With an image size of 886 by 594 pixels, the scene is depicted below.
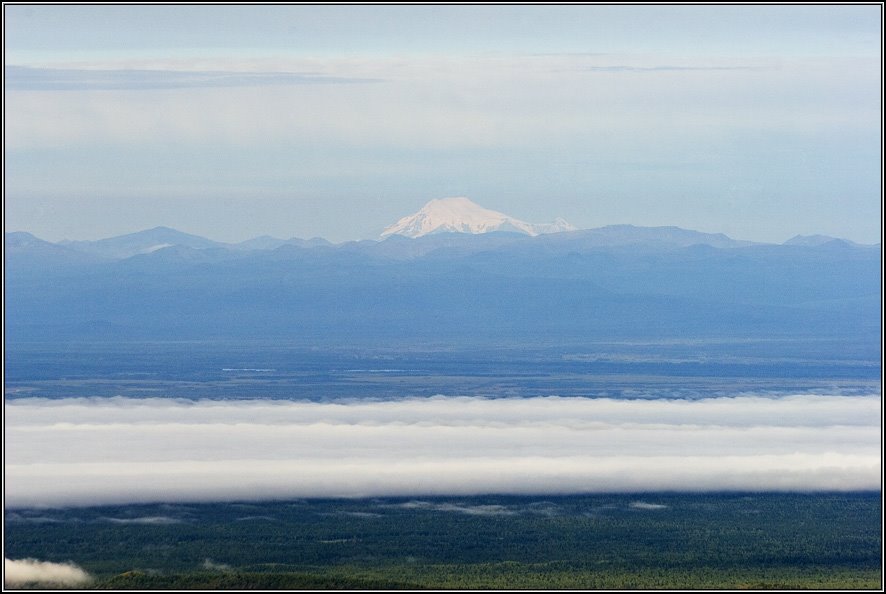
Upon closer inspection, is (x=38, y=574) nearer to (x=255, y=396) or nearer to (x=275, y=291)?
(x=255, y=396)

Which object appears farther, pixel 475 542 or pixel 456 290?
pixel 456 290

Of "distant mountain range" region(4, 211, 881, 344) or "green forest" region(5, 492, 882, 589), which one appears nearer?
"green forest" region(5, 492, 882, 589)

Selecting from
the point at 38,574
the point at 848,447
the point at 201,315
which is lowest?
the point at 38,574

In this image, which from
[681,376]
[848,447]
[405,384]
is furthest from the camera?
[681,376]

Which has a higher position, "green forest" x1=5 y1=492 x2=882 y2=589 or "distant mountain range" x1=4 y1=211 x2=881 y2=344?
"distant mountain range" x1=4 y1=211 x2=881 y2=344

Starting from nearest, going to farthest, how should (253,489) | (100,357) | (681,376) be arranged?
(253,489)
(681,376)
(100,357)

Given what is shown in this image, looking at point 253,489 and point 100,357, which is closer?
point 253,489

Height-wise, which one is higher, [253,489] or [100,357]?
[100,357]

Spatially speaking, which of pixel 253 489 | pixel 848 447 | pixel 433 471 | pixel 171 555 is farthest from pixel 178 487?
pixel 848 447

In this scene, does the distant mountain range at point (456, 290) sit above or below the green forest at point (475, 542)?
above

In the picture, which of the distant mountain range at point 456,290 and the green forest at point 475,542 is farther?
the distant mountain range at point 456,290
